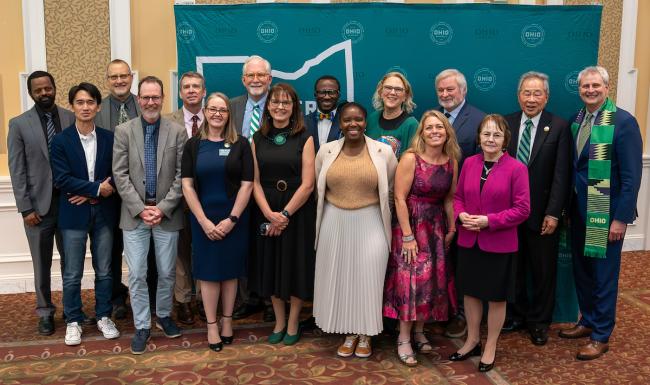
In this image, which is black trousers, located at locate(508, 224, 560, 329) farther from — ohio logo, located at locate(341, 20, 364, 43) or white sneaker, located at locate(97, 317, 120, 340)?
white sneaker, located at locate(97, 317, 120, 340)

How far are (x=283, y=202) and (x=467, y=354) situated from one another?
1413 mm

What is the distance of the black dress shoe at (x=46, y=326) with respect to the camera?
3600 millimetres

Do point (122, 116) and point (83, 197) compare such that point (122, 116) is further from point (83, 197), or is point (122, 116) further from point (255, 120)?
point (255, 120)

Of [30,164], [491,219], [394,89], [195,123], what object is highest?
[394,89]

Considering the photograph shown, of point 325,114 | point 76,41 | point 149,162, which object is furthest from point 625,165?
point 76,41

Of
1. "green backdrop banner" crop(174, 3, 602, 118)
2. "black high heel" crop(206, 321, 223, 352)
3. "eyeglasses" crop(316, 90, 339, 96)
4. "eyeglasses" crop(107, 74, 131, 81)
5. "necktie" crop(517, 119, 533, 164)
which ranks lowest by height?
"black high heel" crop(206, 321, 223, 352)

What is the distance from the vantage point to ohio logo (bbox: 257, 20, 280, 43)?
4047mm

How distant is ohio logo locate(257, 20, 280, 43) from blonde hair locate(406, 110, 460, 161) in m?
1.54

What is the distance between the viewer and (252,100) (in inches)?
148

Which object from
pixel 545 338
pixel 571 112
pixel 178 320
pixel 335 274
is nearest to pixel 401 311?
pixel 335 274

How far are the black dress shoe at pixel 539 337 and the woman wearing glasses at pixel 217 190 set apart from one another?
76.5 inches

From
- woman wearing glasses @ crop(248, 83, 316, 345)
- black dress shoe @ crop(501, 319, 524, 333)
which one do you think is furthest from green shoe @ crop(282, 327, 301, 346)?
black dress shoe @ crop(501, 319, 524, 333)

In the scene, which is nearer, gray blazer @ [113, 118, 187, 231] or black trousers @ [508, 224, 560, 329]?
gray blazer @ [113, 118, 187, 231]

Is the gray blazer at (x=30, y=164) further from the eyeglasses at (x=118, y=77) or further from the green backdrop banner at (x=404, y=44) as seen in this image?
the green backdrop banner at (x=404, y=44)
